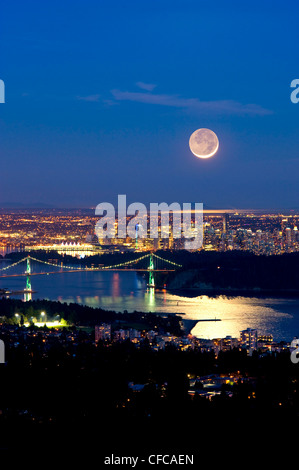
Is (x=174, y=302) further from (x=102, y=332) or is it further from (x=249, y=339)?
(x=249, y=339)

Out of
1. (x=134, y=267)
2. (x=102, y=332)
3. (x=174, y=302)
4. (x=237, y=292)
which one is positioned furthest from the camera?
(x=134, y=267)

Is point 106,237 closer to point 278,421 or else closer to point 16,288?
point 16,288

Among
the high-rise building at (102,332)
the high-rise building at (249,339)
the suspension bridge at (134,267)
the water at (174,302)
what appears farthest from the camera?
the suspension bridge at (134,267)

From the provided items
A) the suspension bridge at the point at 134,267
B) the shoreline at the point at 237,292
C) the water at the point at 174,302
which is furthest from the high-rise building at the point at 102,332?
the suspension bridge at the point at 134,267

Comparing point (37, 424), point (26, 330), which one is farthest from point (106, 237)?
point (37, 424)

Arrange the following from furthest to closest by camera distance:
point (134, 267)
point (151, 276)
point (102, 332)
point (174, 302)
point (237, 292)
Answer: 1. point (134, 267)
2. point (151, 276)
3. point (237, 292)
4. point (174, 302)
5. point (102, 332)

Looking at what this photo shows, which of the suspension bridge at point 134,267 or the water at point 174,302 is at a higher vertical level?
the suspension bridge at point 134,267

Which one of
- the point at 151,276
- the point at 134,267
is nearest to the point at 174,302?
the point at 151,276

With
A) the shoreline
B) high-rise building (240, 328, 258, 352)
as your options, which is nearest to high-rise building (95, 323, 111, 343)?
high-rise building (240, 328, 258, 352)

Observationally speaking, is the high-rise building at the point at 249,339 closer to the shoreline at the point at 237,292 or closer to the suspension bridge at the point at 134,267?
the shoreline at the point at 237,292
